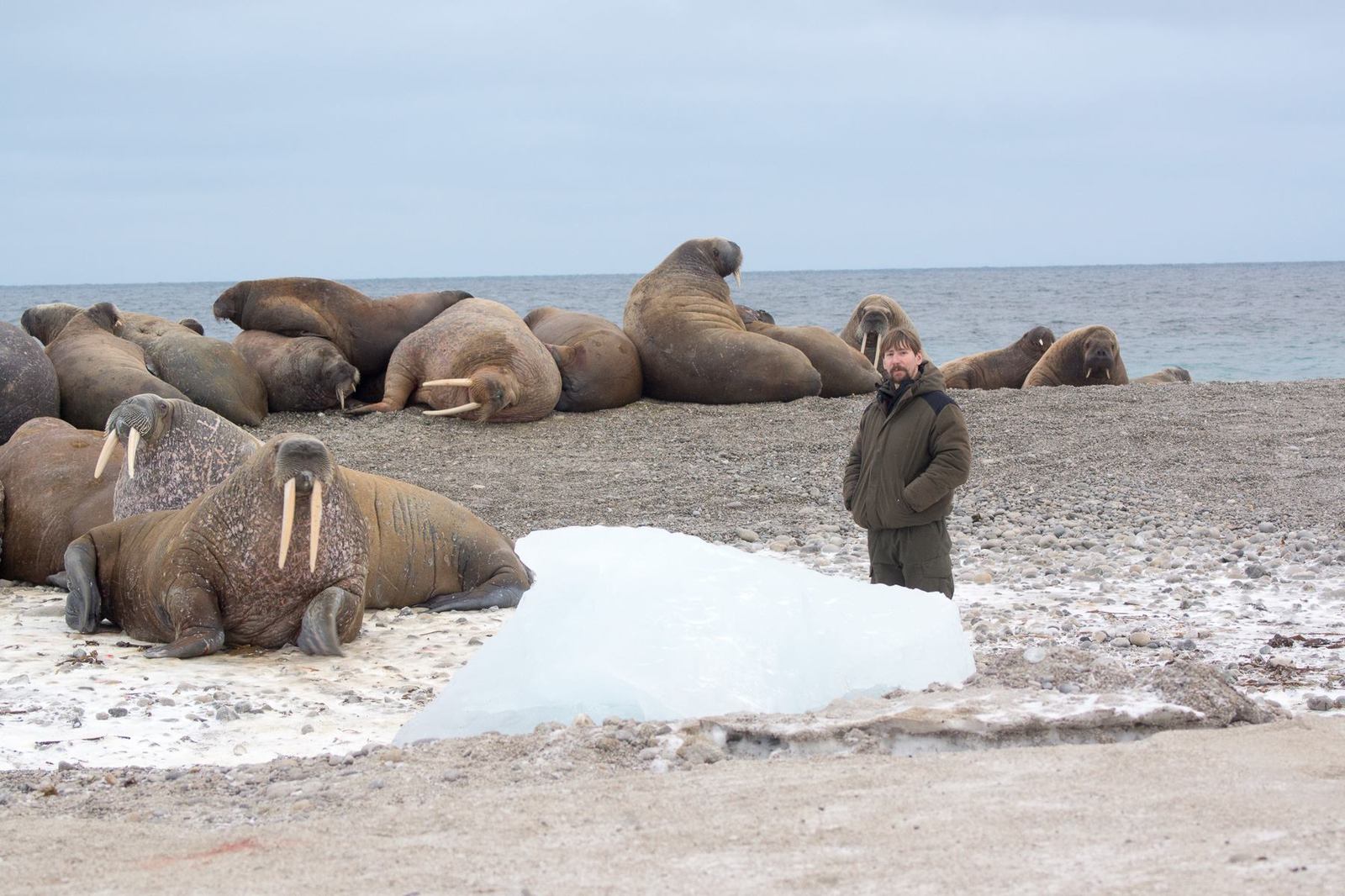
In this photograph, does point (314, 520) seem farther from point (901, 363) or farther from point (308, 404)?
point (308, 404)

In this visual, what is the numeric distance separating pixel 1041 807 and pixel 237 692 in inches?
110

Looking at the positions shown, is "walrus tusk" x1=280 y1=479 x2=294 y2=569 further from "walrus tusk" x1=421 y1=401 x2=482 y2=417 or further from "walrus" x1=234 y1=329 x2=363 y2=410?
"walrus" x1=234 y1=329 x2=363 y2=410

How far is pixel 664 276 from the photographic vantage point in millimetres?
13367

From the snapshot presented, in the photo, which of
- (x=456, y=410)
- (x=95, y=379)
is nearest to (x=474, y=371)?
(x=456, y=410)

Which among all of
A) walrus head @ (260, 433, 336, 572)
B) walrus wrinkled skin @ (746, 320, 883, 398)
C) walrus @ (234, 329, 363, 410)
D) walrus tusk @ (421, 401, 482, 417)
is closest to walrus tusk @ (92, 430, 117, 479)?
walrus head @ (260, 433, 336, 572)

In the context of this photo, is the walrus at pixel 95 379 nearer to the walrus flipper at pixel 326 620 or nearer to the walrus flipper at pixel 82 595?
the walrus flipper at pixel 82 595

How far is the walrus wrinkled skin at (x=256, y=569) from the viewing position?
17.3ft

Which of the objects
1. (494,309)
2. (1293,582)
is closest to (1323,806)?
(1293,582)

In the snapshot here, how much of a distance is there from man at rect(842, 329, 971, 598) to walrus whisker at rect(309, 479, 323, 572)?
6.35 ft

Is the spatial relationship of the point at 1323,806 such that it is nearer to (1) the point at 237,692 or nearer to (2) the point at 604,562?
(2) the point at 604,562

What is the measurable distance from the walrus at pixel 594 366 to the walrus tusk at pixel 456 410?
3.36 feet

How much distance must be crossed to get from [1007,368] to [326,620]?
11462 mm

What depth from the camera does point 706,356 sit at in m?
12.3

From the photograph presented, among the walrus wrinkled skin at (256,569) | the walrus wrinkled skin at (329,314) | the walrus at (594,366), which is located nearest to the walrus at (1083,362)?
the walrus at (594,366)
